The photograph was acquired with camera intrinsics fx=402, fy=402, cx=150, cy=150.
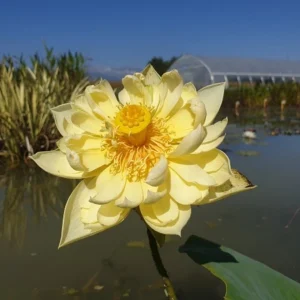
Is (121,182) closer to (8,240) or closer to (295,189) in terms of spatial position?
(8,240)

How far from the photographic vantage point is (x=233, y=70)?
53.9ft

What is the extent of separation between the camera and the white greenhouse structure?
15.8 meters

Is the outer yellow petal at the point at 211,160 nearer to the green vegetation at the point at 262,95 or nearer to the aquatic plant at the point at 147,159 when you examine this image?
the aquatic plant at the point at 147,159

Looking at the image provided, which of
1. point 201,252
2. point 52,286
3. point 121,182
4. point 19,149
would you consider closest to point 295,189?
point 52,286

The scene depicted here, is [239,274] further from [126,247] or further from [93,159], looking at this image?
[126,247]

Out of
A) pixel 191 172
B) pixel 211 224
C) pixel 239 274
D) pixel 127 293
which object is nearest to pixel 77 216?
pixel 191 172

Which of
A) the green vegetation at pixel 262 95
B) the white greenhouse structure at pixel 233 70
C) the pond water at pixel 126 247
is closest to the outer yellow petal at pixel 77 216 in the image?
the pond water at pixel 126 247

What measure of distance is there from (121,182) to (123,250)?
1.39 m

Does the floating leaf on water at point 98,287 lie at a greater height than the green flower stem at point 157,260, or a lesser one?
lesser

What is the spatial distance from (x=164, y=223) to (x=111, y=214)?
0.07 m

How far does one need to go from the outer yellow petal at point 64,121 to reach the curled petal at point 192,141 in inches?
7.3

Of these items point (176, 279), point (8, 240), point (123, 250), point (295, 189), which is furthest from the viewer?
point (295, 189)

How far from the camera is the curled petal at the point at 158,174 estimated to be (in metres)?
0.50

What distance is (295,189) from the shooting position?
9.33 feet
